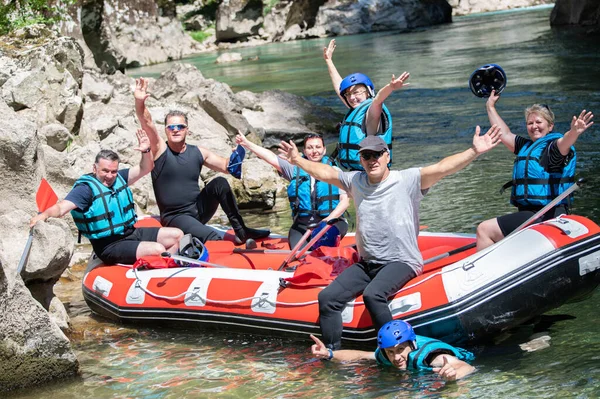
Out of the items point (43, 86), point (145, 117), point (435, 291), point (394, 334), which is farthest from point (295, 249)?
point (43, 86)

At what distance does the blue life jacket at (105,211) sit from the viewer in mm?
6520

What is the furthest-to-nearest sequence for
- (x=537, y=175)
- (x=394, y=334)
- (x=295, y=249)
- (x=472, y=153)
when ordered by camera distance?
(x=295, y=249)
(x=537, y=175)
(x=394, y=334)
(x=472, y=153)

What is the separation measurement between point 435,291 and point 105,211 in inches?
112

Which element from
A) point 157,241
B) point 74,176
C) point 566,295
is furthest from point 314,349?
point 74,176

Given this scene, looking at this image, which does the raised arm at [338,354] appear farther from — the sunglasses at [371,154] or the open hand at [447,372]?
the sunglasses at [371,154]

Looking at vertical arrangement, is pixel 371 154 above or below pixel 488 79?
below

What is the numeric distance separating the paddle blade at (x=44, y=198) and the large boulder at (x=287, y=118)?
7207 millimetres

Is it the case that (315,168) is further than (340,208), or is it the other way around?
(340,208)

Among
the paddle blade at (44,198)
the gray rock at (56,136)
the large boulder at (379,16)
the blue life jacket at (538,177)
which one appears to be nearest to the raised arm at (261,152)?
the paddle blade at (44,198)

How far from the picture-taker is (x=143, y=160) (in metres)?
6.78

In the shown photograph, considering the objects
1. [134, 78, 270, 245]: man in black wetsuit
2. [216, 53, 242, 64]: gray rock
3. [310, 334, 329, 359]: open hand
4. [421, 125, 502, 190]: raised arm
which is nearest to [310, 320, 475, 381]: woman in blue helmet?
[310, 334, 329, 359]: open hand

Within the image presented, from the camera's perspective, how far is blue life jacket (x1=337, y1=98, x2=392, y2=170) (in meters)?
6.24

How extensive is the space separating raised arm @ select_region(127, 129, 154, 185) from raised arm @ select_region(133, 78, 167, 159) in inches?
6.2

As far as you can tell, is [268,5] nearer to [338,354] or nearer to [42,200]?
[42,200]
